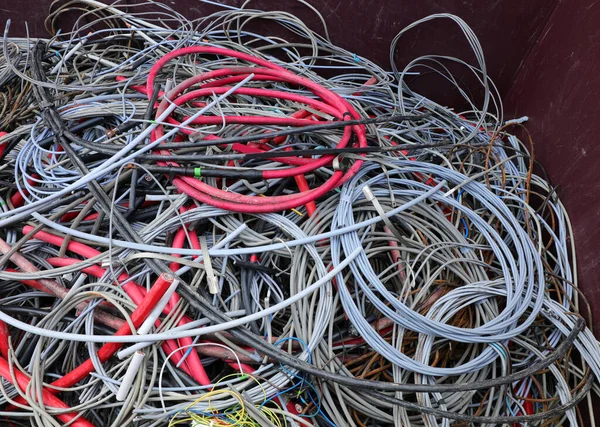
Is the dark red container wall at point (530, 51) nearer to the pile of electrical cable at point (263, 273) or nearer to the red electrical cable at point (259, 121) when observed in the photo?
the pile of electrical cable at point (263, 273)

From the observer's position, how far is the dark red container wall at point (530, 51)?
1577 millimetres

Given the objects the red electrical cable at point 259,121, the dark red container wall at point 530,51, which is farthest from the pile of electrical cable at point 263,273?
the dark red container wall at point 530,51

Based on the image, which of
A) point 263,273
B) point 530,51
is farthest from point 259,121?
point 530,51

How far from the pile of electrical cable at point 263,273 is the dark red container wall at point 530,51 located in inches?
4.4

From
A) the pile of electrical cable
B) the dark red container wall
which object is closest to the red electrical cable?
the pile of electrical cable

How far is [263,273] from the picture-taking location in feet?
4.78

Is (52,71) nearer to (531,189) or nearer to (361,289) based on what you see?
(361,289)

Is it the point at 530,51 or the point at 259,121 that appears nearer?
the point at 259,121

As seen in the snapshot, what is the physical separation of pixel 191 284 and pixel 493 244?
109 centimetres

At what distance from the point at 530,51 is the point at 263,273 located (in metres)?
1.72

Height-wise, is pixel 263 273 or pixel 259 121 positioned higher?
pixel 259 121

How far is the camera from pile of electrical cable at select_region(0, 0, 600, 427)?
1285 millimetres

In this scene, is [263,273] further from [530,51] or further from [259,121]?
[530,51]

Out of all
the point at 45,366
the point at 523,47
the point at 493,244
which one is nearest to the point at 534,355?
the point at 493,244
